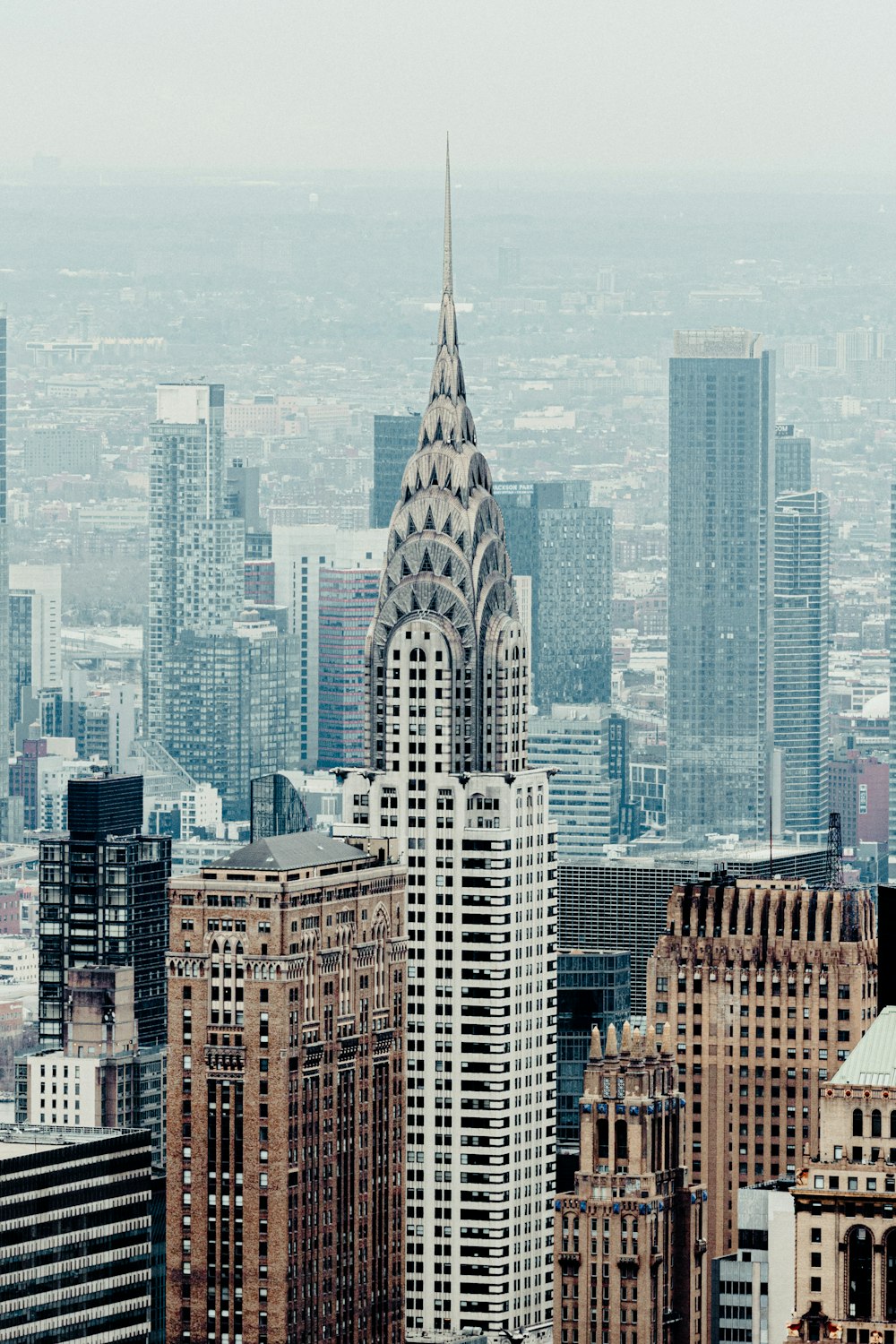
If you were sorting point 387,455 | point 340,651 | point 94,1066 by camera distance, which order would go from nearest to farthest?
point 94,1066 < point 387,455 < point 340,651

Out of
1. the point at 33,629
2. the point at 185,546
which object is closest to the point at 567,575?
the point at 185,546

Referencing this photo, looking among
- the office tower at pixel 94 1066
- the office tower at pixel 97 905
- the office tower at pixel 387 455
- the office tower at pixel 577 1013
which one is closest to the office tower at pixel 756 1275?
the office tower at pixel 577 1013

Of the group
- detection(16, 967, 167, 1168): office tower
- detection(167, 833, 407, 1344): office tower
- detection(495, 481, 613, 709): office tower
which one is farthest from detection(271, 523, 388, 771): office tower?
detection(167, 833, 407, 1344): office tower

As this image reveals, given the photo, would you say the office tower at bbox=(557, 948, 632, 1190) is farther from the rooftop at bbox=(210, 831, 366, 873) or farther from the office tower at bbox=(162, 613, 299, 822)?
the office tower at bbox=(162, 613, 299, 822)

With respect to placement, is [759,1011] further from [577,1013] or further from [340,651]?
[340,651]

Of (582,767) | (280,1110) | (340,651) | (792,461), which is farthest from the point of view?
(792,461)

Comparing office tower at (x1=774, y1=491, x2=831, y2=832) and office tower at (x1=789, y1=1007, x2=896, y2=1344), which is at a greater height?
office tower at (x1=774, y1=491, x2=831, y2=832)

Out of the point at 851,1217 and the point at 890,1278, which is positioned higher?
the point at 851,1217
